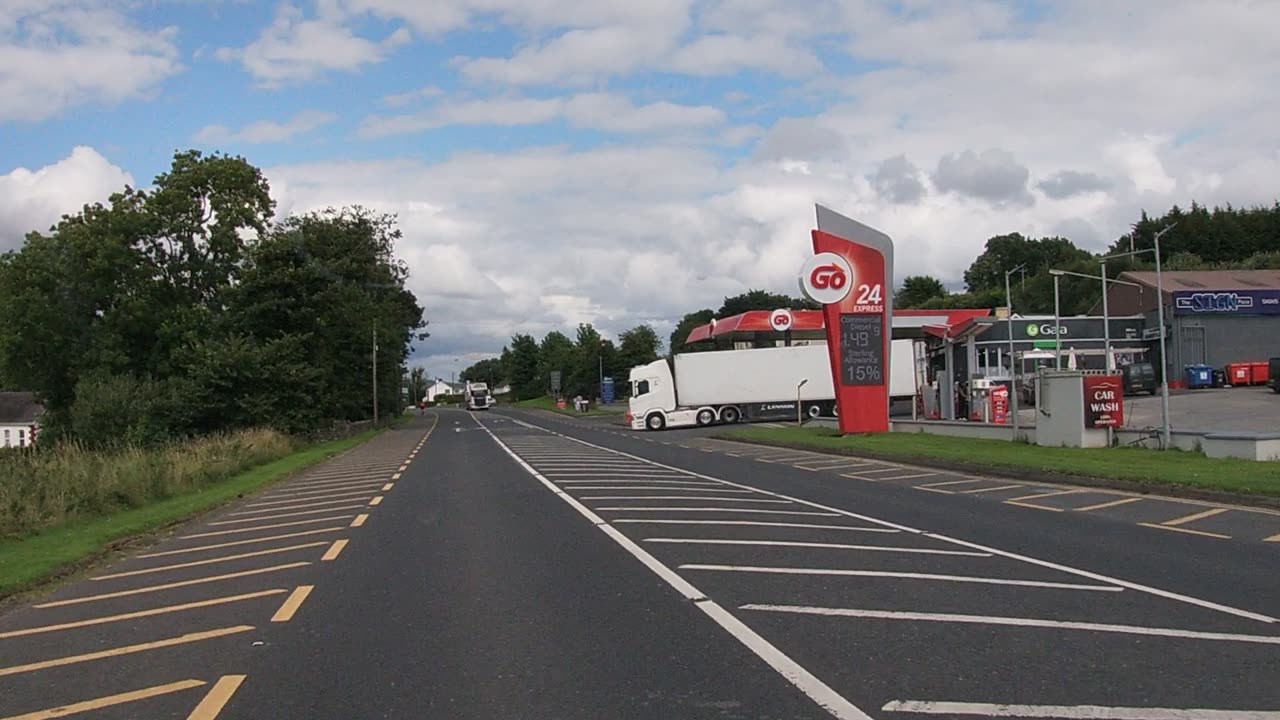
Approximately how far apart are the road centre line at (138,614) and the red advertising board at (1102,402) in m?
20.6

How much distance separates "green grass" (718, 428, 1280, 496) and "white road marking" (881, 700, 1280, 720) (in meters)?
11.2

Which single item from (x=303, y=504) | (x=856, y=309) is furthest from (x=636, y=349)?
(x=303, y=504)

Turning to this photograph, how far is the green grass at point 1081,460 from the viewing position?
16750 millimetres

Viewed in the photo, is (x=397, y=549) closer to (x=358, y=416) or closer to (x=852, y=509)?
(x=852, y=509)

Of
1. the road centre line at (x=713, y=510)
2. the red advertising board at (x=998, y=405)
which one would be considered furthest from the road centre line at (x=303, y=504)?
the red advertising board at (x=998, y=405)

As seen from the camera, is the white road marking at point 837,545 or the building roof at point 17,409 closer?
the white road marking at point 837,545

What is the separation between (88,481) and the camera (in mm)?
18641

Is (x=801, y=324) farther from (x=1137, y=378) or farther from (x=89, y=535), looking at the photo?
(x=89, y=535)

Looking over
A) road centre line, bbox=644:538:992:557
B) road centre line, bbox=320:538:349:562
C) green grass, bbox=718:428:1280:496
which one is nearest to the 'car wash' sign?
green grass, bbox=718:428:1280:496

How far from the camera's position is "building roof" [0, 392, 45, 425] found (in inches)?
4348

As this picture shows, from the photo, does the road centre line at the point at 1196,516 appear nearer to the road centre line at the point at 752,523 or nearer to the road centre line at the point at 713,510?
the road centre line at the point at 752,523

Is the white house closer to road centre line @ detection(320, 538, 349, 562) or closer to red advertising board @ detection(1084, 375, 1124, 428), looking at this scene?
red advertising board @ detection(1084, 375, 1124, 428)

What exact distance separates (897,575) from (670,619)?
2780mm

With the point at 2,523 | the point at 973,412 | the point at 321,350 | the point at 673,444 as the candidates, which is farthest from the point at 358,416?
the point at 2,523
